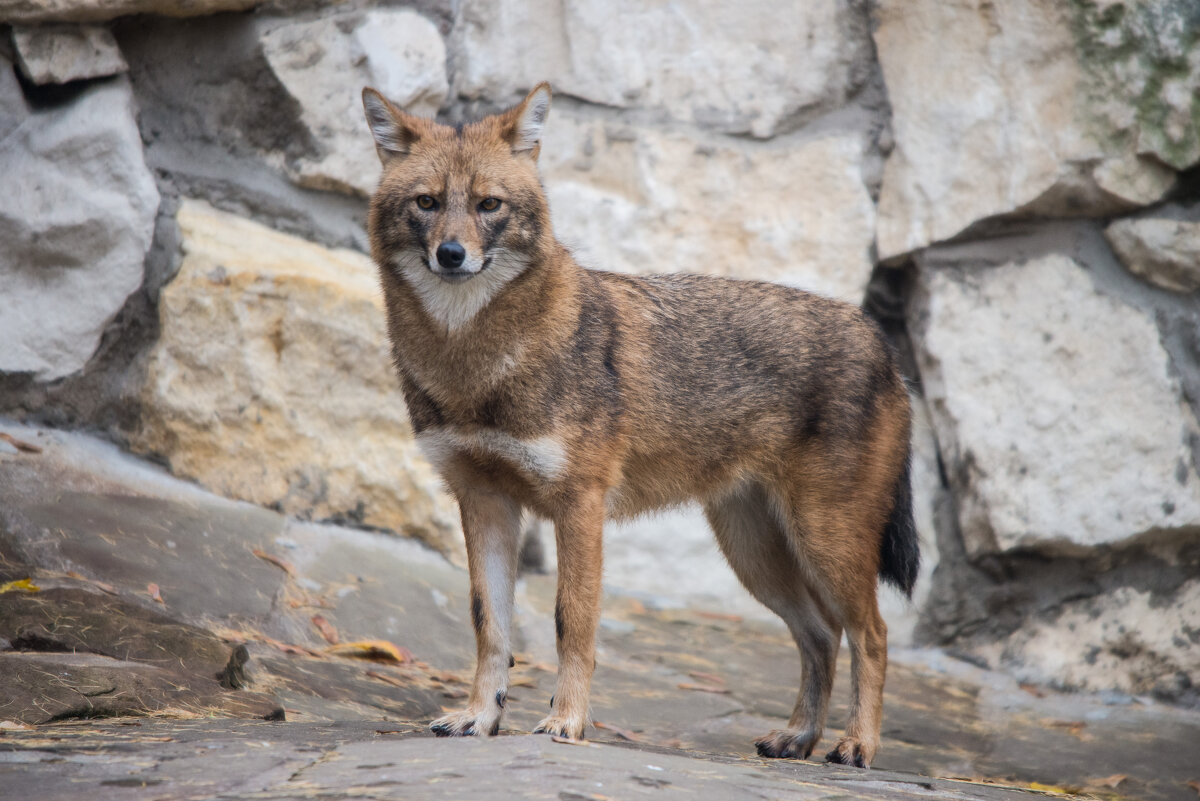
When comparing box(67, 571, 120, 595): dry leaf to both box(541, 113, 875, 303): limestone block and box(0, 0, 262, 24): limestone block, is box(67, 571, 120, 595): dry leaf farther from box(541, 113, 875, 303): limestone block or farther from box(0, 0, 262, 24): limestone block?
box(541, 113, 875, 303): limestone block

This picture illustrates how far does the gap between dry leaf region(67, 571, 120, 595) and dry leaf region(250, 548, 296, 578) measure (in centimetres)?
76

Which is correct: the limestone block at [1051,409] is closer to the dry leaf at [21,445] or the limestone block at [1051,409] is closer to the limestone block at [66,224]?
the limestone block at [66,224]

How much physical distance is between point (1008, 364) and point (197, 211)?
4.23 metres

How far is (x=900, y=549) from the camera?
484cm

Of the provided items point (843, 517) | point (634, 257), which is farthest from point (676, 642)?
point (634, 257)

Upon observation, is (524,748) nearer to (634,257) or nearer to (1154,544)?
(634,257)

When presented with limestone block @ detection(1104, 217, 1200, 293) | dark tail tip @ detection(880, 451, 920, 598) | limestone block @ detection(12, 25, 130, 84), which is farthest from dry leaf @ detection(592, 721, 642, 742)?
limestone block @ detection(12, 25, 130, 84)

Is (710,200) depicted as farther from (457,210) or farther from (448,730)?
(448,730)

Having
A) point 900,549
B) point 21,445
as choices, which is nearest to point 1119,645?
point 900,549

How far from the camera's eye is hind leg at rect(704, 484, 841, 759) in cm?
463

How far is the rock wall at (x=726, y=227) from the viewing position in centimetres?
545

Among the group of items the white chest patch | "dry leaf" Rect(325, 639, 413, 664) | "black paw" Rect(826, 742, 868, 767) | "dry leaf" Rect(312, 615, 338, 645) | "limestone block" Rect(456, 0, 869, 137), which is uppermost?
"limestone block" Rect(456, 0, 869, 137)

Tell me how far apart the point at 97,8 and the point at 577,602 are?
3592 millimetres

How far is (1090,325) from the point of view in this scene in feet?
19.5
